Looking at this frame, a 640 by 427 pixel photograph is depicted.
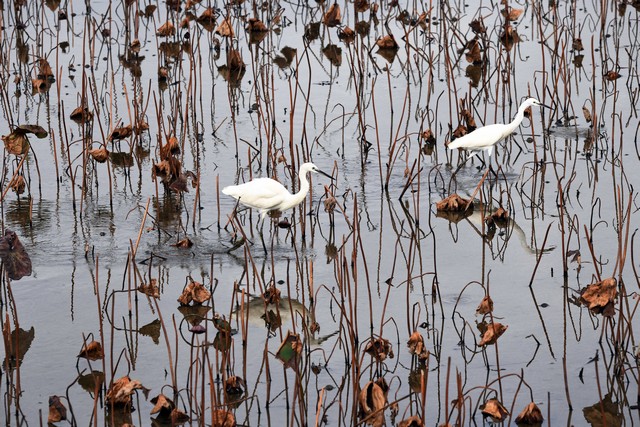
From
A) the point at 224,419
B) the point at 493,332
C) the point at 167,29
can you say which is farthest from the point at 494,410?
the point at 167,29

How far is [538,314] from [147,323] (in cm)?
163

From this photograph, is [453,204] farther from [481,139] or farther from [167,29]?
[167,29]

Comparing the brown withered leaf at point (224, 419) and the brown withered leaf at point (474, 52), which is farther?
the brown withered leaf at point (474, 52)

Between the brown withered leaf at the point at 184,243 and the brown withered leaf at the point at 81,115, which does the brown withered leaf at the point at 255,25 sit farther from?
the brown withered leaf at the point at 184,243

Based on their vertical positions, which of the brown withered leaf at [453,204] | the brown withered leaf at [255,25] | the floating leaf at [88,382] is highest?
the brown withered leaf at [255,25]

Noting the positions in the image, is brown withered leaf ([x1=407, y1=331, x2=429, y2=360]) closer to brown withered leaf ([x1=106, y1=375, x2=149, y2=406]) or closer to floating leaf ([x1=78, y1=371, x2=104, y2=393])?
brown withered leaf ([x1=106, y1=375, x2=149, y2=406])

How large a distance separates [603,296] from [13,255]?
6.67 feet

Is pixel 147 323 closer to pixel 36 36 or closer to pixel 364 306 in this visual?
pixel 364 306

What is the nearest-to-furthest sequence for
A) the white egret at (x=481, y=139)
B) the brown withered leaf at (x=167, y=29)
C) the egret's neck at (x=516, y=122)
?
the white egret at (x=481, y=139), the egret's neck at (x=516, y=122), the brown withered leaf at (x=167, y=29)

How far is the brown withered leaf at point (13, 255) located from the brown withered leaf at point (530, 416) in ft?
5.82

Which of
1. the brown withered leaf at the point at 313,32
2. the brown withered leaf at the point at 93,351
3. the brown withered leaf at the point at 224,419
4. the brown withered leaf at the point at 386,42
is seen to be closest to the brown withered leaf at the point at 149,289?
the brown withered leaf at the point at 93,351

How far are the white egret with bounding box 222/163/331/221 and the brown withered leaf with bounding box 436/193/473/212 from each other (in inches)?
28.6

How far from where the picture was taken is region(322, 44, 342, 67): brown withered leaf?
32.2 ft

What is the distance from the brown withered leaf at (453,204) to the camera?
6199mm
